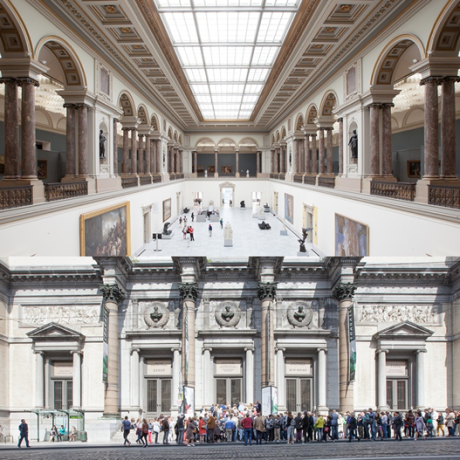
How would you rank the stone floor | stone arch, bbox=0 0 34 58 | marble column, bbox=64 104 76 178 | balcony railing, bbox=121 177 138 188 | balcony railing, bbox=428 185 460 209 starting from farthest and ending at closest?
1. balcony railing, bbox=121 177 138 188
2. the stone floor
3. marble column, bbox=64 104 76 178
4. stone arch, bbox=0 0 34 58
5. balcony railing, bbox=428 185 460 209

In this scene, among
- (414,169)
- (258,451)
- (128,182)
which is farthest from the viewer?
(414,169)

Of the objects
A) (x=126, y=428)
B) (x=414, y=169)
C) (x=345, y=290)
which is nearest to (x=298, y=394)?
(x=345, y=290)

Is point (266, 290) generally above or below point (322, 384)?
above

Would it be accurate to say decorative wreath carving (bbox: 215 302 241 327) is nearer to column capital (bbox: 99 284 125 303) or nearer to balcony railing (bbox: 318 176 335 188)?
column capital (bbox: 99 284 125 303)

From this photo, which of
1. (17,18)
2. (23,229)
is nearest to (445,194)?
(23,229)

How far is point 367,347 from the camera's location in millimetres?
12938

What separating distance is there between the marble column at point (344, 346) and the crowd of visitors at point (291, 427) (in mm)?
366

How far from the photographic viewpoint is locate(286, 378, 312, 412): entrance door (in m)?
13.1

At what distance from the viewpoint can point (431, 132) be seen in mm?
13172

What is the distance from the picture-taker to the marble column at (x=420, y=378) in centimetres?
1202

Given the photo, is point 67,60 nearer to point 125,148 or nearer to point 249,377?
point 125,148

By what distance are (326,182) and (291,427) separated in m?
13.1

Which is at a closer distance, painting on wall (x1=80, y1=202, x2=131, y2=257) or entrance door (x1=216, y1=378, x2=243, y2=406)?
entrance door (x1=216, y1=378, x2=243, y2=406)

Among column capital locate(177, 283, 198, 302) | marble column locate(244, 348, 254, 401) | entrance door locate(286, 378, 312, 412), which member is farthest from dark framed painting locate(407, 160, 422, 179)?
column capital locate(177, 283, 198, 302)
